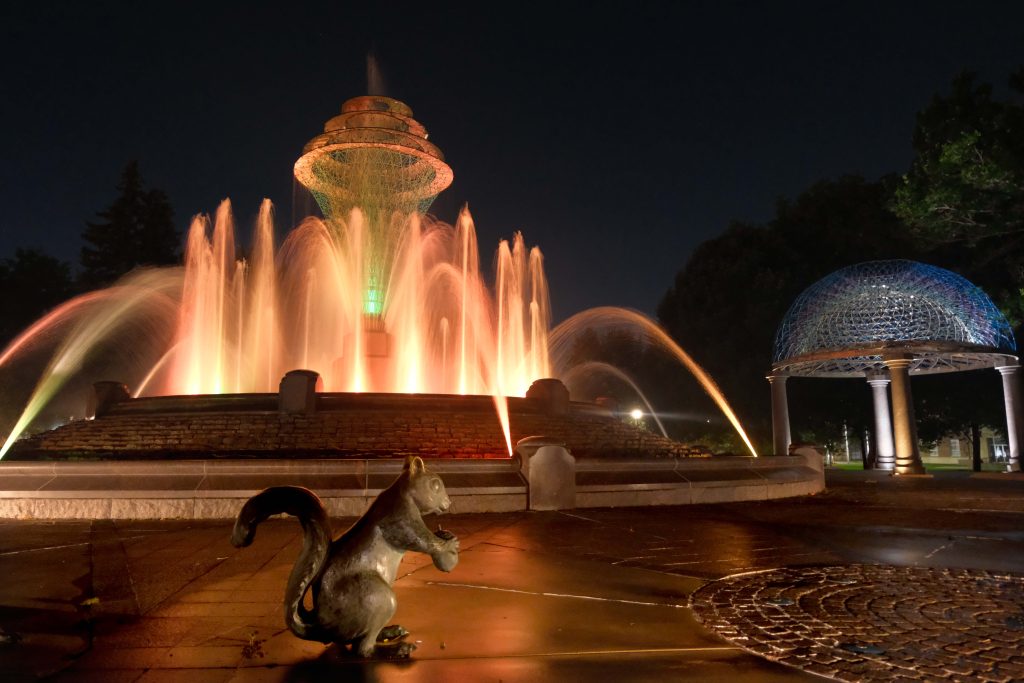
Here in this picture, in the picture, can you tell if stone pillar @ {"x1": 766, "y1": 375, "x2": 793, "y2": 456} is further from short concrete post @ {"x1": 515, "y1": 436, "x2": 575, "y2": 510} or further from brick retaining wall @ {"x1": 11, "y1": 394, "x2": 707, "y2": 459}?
short concrete post @ {"x1": 515, "y1": 436, "x2": 575, "y2": 510}

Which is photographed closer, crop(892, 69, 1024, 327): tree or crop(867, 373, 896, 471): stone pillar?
crop(892, 69, 1024, 327): tree

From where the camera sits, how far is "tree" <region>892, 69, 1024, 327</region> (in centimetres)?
2186

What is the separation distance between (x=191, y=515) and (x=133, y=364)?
139ft

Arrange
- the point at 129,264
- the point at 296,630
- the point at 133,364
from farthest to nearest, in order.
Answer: the point at 129,264 < the point at 133,364 < the point at 296,630

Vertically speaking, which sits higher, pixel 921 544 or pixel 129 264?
pixel 129 264

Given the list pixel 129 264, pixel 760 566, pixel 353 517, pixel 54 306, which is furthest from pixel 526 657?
pixel 129 264

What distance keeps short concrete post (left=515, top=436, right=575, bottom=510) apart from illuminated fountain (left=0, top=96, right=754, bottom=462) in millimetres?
14723

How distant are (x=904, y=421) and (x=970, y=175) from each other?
29.9 feet

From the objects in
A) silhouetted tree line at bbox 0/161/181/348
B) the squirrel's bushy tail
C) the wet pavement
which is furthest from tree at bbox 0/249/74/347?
the squirrel's bushy tail

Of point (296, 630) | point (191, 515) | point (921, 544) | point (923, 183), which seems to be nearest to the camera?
point (296, 630)

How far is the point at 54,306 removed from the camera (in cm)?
5006

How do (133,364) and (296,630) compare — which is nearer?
(296,630)

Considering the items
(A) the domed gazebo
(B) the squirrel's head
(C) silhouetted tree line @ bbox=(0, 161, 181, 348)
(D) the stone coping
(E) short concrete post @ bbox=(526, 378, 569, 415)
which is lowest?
(D) the stone coping

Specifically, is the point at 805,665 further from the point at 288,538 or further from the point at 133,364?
the point at 133,364
